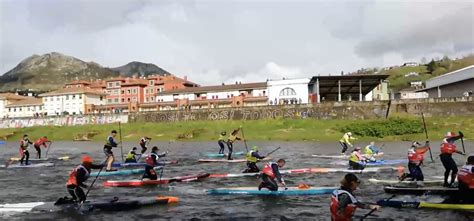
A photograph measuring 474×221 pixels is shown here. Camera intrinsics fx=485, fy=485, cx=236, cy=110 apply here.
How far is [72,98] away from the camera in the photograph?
15788 centimetres

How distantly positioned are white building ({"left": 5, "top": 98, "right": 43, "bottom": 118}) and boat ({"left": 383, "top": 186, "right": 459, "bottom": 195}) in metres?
157

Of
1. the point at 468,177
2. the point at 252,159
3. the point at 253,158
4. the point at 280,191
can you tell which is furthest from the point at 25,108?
the point at 468,177

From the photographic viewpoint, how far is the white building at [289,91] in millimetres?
111738

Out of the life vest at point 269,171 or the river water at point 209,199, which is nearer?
the river water at point 209,199

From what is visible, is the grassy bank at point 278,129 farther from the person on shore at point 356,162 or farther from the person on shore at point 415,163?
the person on shore at point 415,163

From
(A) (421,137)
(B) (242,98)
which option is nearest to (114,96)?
(B) (242,98)

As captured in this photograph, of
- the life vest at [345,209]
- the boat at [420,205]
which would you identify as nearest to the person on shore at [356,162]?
the boat at [420,205]

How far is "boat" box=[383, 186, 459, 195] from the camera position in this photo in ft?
63.4

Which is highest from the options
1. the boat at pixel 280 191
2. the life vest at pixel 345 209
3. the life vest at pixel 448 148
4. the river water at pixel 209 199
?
the life vest at pixel 448 148

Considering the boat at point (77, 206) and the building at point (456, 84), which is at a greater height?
the building at point (456, 84)

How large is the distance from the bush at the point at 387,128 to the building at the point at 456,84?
2429cm

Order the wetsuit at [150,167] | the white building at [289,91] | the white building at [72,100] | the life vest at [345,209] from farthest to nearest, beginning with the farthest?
1. the white building at [72,100]
2. the white building at [289,91]
3. the wetsuit at [150,167]
4. the life vest at [345,209]

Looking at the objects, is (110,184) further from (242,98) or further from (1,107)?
(1,107)

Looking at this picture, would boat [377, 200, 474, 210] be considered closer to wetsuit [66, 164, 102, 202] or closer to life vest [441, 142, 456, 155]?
life vest [441, 142, 456, 155]
